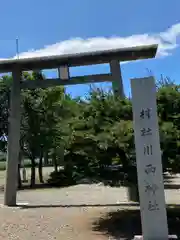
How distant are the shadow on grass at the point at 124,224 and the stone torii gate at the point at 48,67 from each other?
12.2 ft

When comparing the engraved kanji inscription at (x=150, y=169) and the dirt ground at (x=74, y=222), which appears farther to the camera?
the dirt ground at (x=74, y=222)

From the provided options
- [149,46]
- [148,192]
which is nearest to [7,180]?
[149,46]

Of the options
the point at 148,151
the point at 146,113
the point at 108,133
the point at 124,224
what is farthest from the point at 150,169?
the point at 124,224

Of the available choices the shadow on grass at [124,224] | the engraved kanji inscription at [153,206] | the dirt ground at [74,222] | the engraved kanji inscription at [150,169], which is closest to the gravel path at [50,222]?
the dirt ground at [74,222]

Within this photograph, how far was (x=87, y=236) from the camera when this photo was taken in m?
7.91

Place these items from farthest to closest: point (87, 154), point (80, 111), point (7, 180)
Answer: point (7, 180)
point (80, 111)
point (87, 154)

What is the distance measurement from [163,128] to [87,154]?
171cm

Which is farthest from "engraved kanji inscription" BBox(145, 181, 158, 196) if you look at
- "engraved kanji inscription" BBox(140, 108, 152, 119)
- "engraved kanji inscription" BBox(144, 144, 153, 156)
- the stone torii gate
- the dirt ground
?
the stone torii gate

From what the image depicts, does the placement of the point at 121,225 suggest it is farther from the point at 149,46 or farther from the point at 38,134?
the point at 38,134

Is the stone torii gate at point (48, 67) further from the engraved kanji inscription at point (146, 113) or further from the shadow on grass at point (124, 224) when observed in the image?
the engraved kanji inscription at point (146, 113)

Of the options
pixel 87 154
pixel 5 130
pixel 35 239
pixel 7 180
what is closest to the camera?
pixel 35 239

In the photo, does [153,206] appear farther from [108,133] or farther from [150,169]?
[108,133]

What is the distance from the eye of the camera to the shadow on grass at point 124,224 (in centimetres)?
815

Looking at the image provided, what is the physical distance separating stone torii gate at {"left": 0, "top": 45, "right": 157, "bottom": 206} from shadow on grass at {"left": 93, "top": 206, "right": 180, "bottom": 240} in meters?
A: 3.71
